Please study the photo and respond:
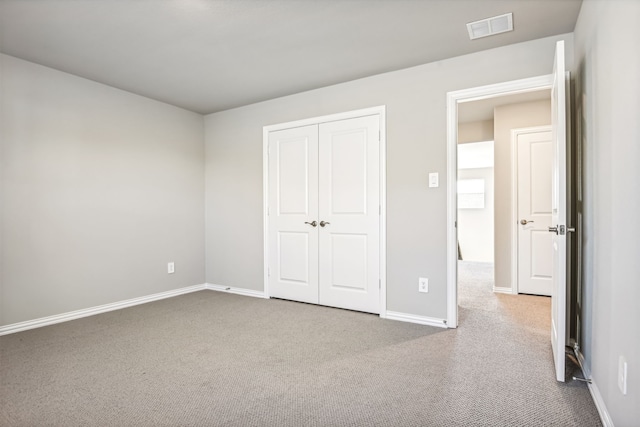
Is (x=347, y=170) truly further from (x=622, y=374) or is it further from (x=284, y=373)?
(x=622, y=374)

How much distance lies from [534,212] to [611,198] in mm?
3083

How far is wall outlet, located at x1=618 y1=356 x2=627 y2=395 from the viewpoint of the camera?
4.60ft

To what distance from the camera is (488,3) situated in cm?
226

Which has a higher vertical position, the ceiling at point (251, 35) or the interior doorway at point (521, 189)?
the ceiling at point (251, 35)

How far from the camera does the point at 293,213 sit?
158 inches

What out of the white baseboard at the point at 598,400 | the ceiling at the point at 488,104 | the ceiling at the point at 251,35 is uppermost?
the ceiling at the point at 488,104

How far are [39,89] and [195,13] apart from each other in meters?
1.92

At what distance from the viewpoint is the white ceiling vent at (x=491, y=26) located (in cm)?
244

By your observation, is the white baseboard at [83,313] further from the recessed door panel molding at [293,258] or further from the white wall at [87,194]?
the recessed door panel molding at [293,258]

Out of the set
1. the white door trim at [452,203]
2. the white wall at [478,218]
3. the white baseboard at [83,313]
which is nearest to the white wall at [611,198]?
the white door trim at [452,203]

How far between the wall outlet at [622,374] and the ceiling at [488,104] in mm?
3104

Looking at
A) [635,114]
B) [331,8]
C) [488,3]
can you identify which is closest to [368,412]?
[635,114]

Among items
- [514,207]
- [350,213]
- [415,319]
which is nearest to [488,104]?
[514,207]

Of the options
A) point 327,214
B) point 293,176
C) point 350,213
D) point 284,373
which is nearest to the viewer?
point 284,373
